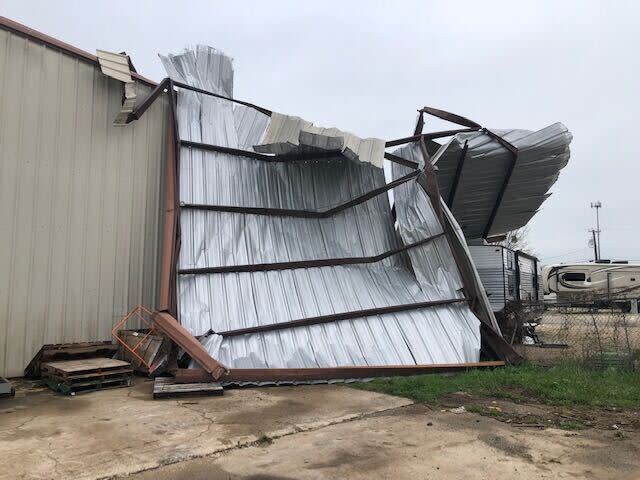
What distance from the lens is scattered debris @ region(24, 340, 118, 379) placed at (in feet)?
28.9

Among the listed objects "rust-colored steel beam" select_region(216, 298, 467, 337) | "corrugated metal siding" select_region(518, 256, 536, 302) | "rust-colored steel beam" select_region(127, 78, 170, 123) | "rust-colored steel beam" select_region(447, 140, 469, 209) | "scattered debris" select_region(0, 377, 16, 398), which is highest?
"rust-colored steel beam" select_region(127, 78, 170, 123)

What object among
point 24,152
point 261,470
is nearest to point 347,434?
point 261,470

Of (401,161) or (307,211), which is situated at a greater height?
(401,161)

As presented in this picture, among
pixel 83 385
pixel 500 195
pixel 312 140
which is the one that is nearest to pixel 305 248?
pixel 312 140

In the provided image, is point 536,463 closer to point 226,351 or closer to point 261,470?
point 261,470

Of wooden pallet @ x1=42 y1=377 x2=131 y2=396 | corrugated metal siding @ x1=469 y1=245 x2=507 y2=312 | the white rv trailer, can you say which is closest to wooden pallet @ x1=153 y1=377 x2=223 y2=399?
wooden pallet @ x1=42 y1=377 x2=131 y2=396

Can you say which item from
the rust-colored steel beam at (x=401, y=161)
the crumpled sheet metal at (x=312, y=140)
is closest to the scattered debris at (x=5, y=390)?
the crumpled sheet metal at (x=312, y=140)

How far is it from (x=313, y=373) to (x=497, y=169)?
27.5 feet

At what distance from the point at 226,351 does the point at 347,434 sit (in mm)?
3627

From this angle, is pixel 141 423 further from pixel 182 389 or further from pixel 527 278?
pixel 527 278

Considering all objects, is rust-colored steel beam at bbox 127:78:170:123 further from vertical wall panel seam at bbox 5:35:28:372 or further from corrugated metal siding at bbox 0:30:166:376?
vertical wall panel seam at bbox 5:35:28:372

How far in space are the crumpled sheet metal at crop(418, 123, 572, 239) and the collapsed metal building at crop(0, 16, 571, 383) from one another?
0.18 ft

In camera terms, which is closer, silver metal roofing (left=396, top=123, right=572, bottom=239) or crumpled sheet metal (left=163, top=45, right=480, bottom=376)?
crumpled sheet metal (left=163, top=45, right=480, bottom=376)

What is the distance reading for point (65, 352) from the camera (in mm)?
8914
